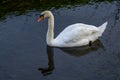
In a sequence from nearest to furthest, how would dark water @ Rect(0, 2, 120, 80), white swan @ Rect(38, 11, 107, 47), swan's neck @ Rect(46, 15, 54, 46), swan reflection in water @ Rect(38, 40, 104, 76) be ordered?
dark water @ Rect(0, 2, 120, 80)
swan reflection in water @ Rect(38, 40, 104, 76)
white swan @ Rect(38, 11, 107, 47)
swan's neck @ Rect(46, 15, 54, 46)

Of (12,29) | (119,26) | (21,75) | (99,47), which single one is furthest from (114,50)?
(12,29)

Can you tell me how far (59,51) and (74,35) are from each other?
56 centimetres

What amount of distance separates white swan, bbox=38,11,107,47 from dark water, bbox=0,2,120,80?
0.49 feet

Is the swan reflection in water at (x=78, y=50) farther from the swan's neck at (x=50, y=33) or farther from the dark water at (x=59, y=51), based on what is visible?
the swan's neck at (x=50, y=33)

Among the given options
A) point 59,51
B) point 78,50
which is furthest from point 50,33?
point 78,50

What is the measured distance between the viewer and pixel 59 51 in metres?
11.2

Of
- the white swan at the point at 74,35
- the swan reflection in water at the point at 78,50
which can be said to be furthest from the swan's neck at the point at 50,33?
the swan reflection in water at the point at 78,50

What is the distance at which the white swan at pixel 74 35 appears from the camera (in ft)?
36.9

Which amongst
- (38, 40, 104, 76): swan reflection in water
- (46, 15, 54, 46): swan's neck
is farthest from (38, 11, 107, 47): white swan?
(38, 40, 104, 76): swan reflection in water

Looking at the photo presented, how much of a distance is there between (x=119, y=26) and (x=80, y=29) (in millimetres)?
1345

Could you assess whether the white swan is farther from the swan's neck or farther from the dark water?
the dark water

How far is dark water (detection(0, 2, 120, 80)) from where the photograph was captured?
9758 mm

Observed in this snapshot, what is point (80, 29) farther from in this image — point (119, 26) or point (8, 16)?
point (8, 16)

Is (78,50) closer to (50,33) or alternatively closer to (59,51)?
(59,51)
